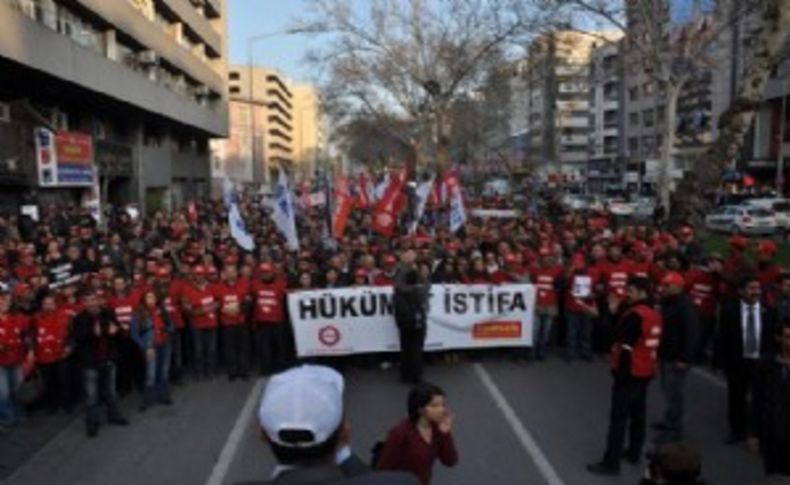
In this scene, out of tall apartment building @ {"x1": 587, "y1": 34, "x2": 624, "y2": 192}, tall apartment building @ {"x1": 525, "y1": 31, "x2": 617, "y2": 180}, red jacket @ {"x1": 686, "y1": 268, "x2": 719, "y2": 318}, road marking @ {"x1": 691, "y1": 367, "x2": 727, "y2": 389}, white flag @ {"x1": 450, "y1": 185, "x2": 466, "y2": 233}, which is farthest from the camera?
tall apartment building @ {"x1": 587, "y1": 34, "x2": 624, "y2": 192}

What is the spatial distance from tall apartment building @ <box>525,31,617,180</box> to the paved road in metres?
17.8

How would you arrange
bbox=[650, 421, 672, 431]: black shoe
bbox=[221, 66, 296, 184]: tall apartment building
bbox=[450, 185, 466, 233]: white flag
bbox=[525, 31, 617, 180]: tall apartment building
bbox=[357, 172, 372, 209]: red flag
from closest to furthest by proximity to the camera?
bbox=[650, 421, 672, 431]: black shoe
bbox=[450, 185, 466, 233]: white flag
bbox=[357, 172, 372, 209]: red flag
bbox=[525, 31, 617, 180]: tall apartment building
bbox=[221, 66, 296, 184]: tall apartment building

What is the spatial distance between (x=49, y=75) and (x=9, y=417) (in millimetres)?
18321

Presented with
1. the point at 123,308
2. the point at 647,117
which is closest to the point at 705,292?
the point at 123,308

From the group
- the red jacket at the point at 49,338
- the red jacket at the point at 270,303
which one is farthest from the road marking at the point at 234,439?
the red jacket at the point at 49,338

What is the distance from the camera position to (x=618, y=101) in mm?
102750

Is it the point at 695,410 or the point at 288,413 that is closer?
the point at 288,413

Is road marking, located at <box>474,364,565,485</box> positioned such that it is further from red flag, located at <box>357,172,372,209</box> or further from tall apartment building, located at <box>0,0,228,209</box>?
tall apartment building, located at <box>0,0,228,209</box>

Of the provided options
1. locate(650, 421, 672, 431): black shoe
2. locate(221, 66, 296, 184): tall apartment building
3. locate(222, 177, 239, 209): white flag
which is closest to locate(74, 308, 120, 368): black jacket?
locate(650, 421, 672, 431): black shoe

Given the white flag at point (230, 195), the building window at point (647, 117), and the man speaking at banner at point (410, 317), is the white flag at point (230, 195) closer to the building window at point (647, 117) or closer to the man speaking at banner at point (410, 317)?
the man speaking at banner at point (410, 317)

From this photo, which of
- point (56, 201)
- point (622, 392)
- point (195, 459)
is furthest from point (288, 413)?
point (56, 201)

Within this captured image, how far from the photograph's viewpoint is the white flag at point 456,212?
59.4ft

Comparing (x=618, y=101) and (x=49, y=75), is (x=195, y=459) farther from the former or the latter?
(x=618, y=101)

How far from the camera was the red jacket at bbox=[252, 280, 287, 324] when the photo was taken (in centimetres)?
1119
